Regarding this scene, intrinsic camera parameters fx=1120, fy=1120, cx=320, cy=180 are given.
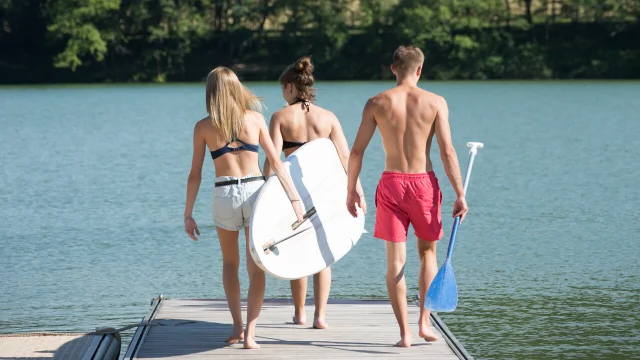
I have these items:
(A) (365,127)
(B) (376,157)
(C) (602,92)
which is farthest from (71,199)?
(C) (602,92)

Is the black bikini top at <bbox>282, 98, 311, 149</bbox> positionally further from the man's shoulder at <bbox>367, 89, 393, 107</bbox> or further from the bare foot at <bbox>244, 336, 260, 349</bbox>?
the bare foot at <bbox>244, 336, 260, 349</bbox>

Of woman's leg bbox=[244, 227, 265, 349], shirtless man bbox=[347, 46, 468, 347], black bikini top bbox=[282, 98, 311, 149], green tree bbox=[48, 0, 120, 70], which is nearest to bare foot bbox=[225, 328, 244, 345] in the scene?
woman's leg bbox=[244, 227, 265, 349]

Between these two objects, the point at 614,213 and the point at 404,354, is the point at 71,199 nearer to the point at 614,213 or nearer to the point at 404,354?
the point at 614,213

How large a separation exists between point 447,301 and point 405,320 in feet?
0.88

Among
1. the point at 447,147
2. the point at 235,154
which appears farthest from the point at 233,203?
the point at 447,147

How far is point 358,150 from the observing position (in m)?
5.96

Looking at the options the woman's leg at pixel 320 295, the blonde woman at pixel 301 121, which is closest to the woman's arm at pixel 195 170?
the blonde woman at pixel 301 121

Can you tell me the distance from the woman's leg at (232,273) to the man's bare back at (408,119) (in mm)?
993

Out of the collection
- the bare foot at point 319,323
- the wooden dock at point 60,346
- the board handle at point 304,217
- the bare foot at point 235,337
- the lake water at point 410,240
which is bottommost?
the lake water at point 410,240

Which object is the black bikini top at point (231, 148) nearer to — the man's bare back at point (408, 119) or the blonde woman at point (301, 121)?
the blonde woman at point (301, 121)

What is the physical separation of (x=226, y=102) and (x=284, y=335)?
4.77 feet

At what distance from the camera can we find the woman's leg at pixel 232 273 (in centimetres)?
602

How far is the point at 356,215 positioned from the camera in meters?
6.07

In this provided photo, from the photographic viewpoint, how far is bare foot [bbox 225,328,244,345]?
619cm
